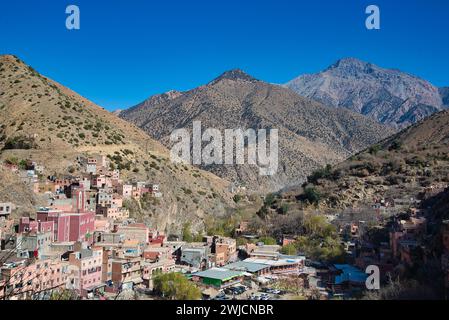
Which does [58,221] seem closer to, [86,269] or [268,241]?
[86,269]

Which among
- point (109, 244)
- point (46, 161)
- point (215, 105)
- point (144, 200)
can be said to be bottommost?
point (109, 244)

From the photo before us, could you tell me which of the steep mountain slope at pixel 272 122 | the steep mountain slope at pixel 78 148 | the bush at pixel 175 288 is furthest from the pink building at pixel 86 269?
the steep mountain slope at pixel 272 122

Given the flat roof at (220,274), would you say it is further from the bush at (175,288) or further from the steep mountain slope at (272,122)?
the steep mountain slope at (272,122)

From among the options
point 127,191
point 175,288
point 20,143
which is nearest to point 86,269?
point 175,288
